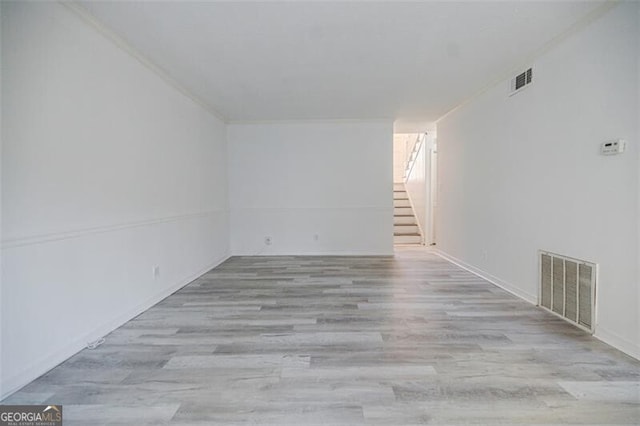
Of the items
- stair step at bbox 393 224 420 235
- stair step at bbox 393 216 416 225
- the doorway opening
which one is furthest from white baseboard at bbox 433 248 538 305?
stair step at bbox 393 216 416 225

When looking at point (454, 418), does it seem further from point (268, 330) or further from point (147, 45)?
point (147, 45)

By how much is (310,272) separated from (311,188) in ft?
5.96

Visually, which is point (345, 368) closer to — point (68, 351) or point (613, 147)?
point (68, 351)

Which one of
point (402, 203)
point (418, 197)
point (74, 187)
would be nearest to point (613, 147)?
point (74, 187)

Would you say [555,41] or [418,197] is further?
[418,197]

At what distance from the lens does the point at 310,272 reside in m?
4.42

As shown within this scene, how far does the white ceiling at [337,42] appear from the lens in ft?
7.24

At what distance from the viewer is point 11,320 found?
1.71 metres

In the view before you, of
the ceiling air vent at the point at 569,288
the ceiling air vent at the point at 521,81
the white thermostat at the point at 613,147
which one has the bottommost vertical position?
the ceiling air vent at the point at 569,288

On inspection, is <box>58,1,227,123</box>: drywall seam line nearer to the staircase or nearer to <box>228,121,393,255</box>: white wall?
<box>228,121,393,255</box>: white wall

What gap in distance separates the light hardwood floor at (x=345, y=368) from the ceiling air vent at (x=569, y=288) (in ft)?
0.45

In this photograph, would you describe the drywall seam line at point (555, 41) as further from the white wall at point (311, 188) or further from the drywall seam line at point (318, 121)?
the white wall at point (311, 188)

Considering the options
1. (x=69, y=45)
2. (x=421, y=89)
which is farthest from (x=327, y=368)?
(x=421, y=89)

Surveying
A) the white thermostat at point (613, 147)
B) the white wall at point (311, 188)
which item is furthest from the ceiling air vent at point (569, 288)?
the white wall at point (311, 188)
